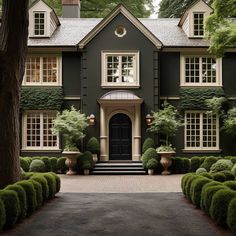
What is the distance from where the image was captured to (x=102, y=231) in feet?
25.4

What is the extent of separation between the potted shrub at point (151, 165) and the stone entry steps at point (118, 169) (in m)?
0.32

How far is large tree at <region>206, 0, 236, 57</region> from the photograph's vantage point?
16.0 m

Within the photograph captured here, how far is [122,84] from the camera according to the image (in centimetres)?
2144

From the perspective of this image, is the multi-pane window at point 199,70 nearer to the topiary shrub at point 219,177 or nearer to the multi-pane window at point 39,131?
the multi-pane window at point 39,131

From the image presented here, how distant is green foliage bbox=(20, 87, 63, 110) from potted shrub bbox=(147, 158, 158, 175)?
5649 millimetres

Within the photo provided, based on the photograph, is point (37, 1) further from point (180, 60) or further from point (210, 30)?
point (210, 30)

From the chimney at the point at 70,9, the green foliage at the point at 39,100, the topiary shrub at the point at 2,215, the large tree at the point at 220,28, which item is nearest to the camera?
the topiary shrub at the point at 2,215

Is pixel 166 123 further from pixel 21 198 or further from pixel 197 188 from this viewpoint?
pixel 21 198

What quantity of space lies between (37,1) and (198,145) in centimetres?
1158

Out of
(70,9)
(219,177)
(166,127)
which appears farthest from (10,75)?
(70,9)

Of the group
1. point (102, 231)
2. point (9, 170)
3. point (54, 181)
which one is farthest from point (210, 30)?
point (102, 231)

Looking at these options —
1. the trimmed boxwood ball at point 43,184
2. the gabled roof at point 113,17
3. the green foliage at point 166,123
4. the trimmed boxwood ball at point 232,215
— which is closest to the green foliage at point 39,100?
the gabled roof at point 113,17

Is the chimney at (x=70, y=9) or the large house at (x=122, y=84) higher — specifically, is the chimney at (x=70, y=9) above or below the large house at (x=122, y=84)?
above

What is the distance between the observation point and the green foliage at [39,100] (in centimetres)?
2166
